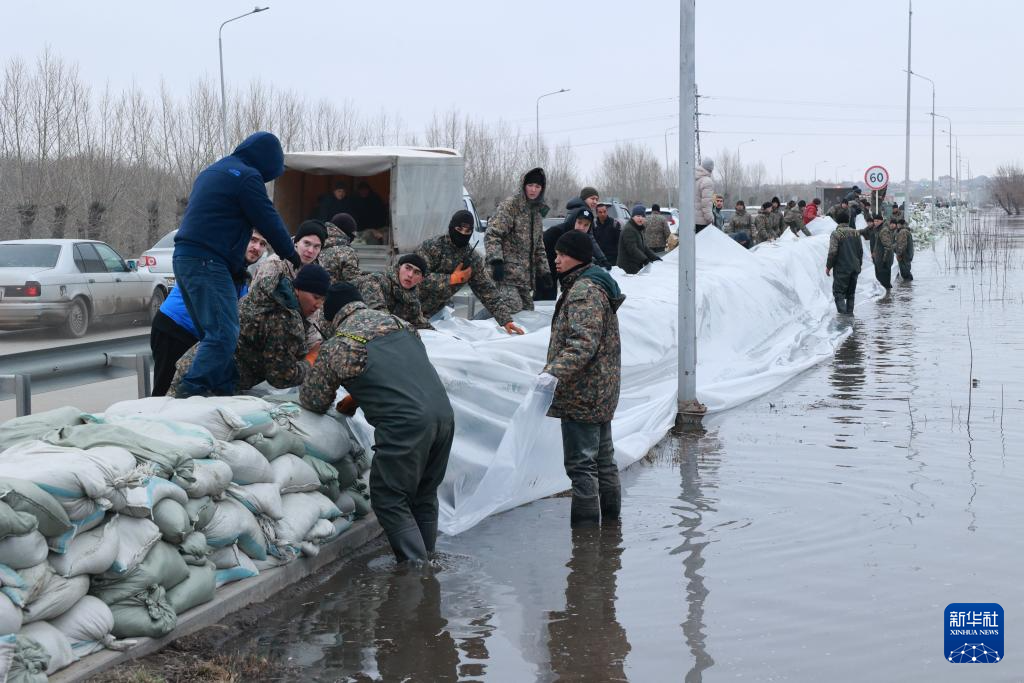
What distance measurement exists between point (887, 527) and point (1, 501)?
4818mm

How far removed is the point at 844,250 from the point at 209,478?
50.4 ft

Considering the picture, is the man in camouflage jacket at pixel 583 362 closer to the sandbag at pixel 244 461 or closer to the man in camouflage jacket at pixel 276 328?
the man in camouflage jacket at pixel 276 328

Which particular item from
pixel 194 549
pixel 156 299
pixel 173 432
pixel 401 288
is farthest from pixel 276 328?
pixel 156 299

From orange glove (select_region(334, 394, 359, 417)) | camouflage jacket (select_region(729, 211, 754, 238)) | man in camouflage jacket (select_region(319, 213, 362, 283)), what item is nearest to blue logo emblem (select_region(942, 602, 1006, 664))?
orange glove (select_region(334, 394, 359, 417))

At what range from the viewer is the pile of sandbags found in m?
4.26

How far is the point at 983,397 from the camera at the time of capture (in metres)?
11.6

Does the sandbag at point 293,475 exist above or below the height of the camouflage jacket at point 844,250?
below

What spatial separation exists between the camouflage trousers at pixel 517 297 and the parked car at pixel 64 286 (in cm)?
914

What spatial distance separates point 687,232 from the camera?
10.4m

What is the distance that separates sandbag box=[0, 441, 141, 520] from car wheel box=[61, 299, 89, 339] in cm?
1340

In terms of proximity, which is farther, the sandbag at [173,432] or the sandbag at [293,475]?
the sandbag at [293,475]

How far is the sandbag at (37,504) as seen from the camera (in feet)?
13.8

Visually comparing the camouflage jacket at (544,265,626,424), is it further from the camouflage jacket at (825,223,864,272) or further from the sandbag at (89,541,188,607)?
the camouflage jacket at (825,223,864,272)

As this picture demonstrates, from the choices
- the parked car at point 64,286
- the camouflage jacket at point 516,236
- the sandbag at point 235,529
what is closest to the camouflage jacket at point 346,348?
the sandbag at point 235,529
